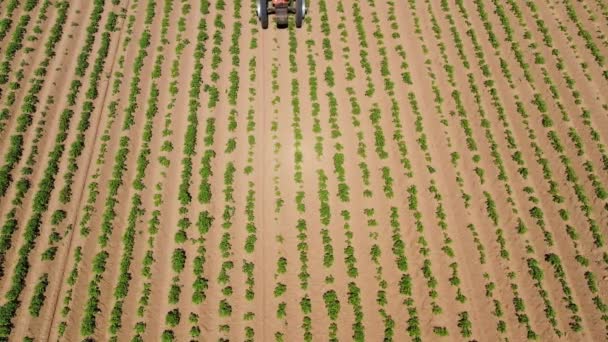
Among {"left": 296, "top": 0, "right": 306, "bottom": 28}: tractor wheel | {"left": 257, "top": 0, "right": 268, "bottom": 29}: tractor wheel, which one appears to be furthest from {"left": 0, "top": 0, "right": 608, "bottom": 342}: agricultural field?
{"left": 257, "top": 0, "right": 268, "bottom": 29}: tractor wheel

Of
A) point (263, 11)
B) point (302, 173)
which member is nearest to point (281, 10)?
point (263, 11)

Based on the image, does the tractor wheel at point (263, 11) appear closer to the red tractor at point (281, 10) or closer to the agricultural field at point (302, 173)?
the red tractor at point (281, 10)

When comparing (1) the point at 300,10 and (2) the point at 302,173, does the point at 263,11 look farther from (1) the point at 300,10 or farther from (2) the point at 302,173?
(2) the point at 302,173

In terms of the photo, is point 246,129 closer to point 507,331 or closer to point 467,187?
point 467,187

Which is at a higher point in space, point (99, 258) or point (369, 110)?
point (369, 110)

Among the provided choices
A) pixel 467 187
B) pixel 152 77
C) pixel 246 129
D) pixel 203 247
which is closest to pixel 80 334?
pixel 203 247

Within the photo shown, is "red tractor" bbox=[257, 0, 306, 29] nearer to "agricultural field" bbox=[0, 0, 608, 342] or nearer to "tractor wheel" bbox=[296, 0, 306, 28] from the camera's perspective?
"tractor wheel" bbox=[296, 0, 306, 28]
